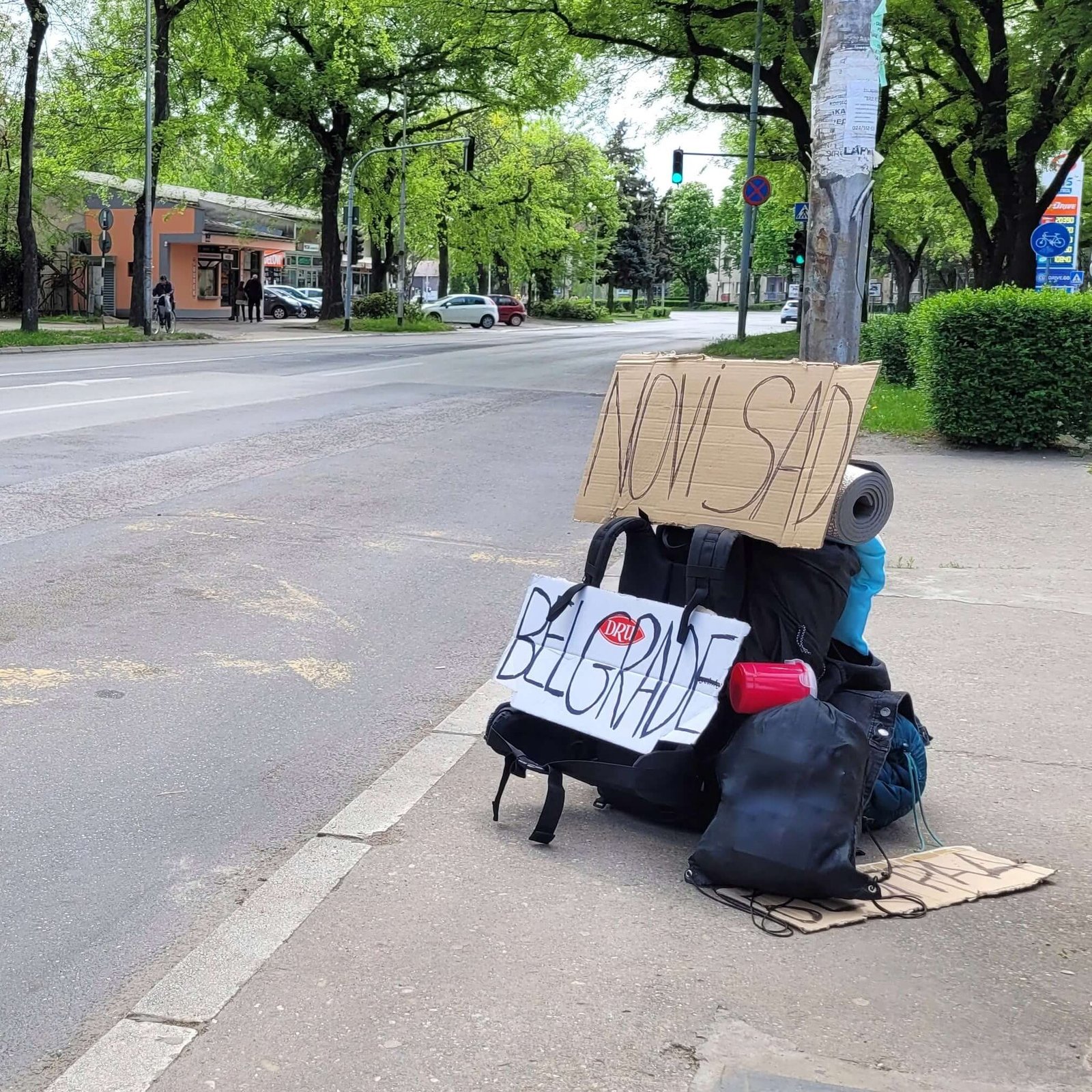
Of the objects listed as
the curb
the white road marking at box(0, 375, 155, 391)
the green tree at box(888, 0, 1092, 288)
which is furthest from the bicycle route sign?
the curb

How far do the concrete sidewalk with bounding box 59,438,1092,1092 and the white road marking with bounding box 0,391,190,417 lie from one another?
11.9 metres

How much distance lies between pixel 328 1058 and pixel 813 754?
5.00ft

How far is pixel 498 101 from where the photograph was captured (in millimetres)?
46469

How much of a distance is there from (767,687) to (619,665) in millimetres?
532

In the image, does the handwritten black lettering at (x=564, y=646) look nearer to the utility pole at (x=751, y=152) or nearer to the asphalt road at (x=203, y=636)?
the asphalt road at (x=203, y=636)

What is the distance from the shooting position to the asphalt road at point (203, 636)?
12.2 ft

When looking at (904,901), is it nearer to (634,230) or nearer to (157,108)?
(157,108)

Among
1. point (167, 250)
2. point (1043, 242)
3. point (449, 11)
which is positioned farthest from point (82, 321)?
point (1043, 242)

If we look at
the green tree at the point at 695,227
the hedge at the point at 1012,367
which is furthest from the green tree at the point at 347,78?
the green tree at the point at 695,227

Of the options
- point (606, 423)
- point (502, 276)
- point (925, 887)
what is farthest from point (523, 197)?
point (925, 887)

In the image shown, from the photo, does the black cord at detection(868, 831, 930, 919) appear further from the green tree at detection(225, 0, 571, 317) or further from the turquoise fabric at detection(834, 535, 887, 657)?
the green tree at detection(225, 0, 571, 317)

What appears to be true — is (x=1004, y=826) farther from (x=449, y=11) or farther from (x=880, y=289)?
(x=880, y=289)

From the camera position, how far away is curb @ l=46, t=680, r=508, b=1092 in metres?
2.91

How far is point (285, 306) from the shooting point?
59.5m
